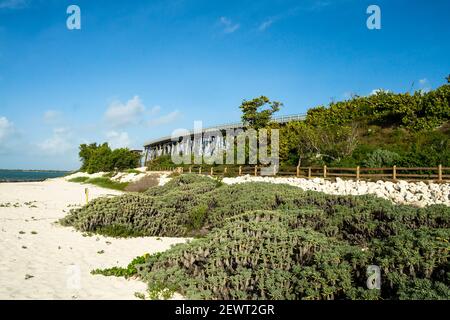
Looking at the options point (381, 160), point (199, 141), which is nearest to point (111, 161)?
point (199, 141)

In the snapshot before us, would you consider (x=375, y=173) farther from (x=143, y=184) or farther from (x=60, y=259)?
(x=143, y=184)

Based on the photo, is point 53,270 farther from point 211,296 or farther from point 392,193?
point 392,193

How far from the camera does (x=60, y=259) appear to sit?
830cm

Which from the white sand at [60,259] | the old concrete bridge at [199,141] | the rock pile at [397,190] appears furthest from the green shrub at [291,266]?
the old concrete bridge at [199,141]

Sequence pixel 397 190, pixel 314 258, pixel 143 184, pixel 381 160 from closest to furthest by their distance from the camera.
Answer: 1. pixel 314 258
2. pixel 397 190
3. pixel 381 160
4. pixel 143 184

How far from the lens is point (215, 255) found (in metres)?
7.17

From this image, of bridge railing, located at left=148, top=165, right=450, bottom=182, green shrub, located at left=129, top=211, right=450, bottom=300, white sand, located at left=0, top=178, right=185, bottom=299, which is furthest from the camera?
bridge railing, located at left=148, top=165, right=450, bottom=182

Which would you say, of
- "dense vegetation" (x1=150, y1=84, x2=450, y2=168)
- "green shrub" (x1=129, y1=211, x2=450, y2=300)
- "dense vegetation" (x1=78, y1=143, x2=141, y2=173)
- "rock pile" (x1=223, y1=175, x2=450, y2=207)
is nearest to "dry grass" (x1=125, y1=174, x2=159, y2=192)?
"dense vegetation" (x1=150, y1=84, x2=450, y2=168)

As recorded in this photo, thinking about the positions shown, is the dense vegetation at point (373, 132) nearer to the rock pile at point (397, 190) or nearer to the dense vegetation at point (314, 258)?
the rock pile at point (397, 190)

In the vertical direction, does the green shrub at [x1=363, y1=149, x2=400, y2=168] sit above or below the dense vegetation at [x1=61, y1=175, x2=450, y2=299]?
above

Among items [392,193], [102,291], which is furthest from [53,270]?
[392,193]

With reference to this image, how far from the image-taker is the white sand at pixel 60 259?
6039 mm

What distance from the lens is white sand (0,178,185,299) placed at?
604cm

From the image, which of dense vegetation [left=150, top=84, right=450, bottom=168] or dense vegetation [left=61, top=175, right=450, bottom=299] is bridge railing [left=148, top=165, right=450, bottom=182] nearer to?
dense vegetation [left=150, top=84, right=450, bottom=168]
